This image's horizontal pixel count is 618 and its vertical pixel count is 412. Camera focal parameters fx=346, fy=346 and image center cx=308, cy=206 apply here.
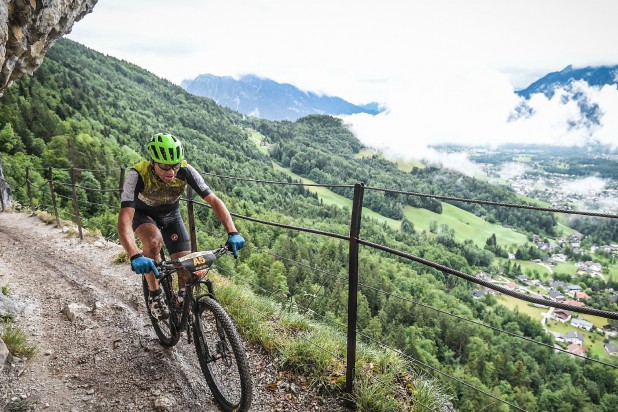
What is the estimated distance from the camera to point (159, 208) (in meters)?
4.12

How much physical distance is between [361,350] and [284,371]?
95 cm

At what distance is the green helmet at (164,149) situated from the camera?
344 centimetres

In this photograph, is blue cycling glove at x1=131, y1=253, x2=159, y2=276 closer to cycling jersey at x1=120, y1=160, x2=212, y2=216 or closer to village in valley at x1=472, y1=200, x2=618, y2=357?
cycling jersey at x1=120, y1=160, x2=212, y2=216

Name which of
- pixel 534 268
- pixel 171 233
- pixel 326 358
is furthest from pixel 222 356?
pixel 534 268

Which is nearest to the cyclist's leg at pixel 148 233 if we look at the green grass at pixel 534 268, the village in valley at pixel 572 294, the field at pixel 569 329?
the village in valley at pixel 572 294

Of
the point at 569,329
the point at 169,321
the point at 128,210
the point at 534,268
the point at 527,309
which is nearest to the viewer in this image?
the point at 128,210

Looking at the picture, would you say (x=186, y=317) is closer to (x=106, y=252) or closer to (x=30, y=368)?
(x=30, y=368)

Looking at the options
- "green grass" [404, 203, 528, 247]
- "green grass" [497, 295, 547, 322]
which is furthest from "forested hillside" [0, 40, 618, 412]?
"green grass" [404, 203, 528, 247]

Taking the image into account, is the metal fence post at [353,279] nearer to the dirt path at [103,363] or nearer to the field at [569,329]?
the dirt path at [103,363]

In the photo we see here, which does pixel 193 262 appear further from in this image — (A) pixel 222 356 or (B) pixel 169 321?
(B) pixel 169 321

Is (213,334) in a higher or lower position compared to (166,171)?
lower

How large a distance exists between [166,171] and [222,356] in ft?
6.43

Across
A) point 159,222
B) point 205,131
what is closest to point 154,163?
point 159,222

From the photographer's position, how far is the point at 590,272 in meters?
75.4
